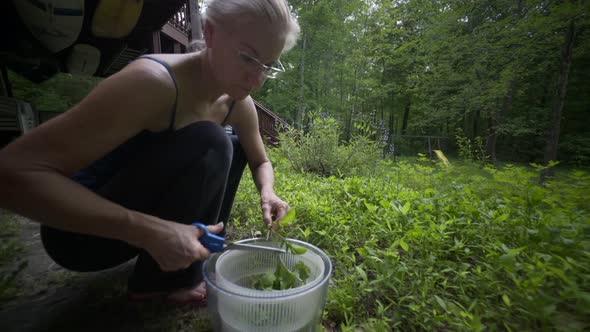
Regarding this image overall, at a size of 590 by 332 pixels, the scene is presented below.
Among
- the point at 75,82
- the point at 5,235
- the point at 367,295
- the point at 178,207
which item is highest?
the point at 75,82

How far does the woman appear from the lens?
713 millimetres

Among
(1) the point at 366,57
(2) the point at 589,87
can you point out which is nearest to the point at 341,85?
(1) the point at 366,57

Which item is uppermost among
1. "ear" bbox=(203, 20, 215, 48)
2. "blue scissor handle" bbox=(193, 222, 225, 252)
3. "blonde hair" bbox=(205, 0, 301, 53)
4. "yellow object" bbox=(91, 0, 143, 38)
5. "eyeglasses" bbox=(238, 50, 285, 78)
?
"yellow object" bbox=(91, 0, 143, 38)

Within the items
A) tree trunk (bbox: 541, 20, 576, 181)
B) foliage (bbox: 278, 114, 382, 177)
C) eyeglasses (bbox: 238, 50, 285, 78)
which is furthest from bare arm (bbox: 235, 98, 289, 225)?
tree trunk (bbox: 541, 20, 576, 181)

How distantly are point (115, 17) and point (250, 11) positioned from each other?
3.50 metres

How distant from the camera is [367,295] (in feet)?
3.91

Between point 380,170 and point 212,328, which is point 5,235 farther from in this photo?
point 380,170

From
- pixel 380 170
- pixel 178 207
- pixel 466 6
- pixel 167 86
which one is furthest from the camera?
pixel 466 6

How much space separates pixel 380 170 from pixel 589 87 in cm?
553

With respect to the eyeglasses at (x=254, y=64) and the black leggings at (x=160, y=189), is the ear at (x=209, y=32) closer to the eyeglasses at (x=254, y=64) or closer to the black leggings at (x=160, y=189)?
the eyeglasses at (x=254, y=64)

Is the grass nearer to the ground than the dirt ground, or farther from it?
farther from it

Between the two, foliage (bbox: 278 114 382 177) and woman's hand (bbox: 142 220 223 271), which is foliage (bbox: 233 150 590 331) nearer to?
woman's hand (bbox: 142 220 223 271)

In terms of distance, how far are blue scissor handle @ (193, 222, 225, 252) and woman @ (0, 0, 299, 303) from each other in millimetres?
32

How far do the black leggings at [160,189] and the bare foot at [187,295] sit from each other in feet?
0.36
